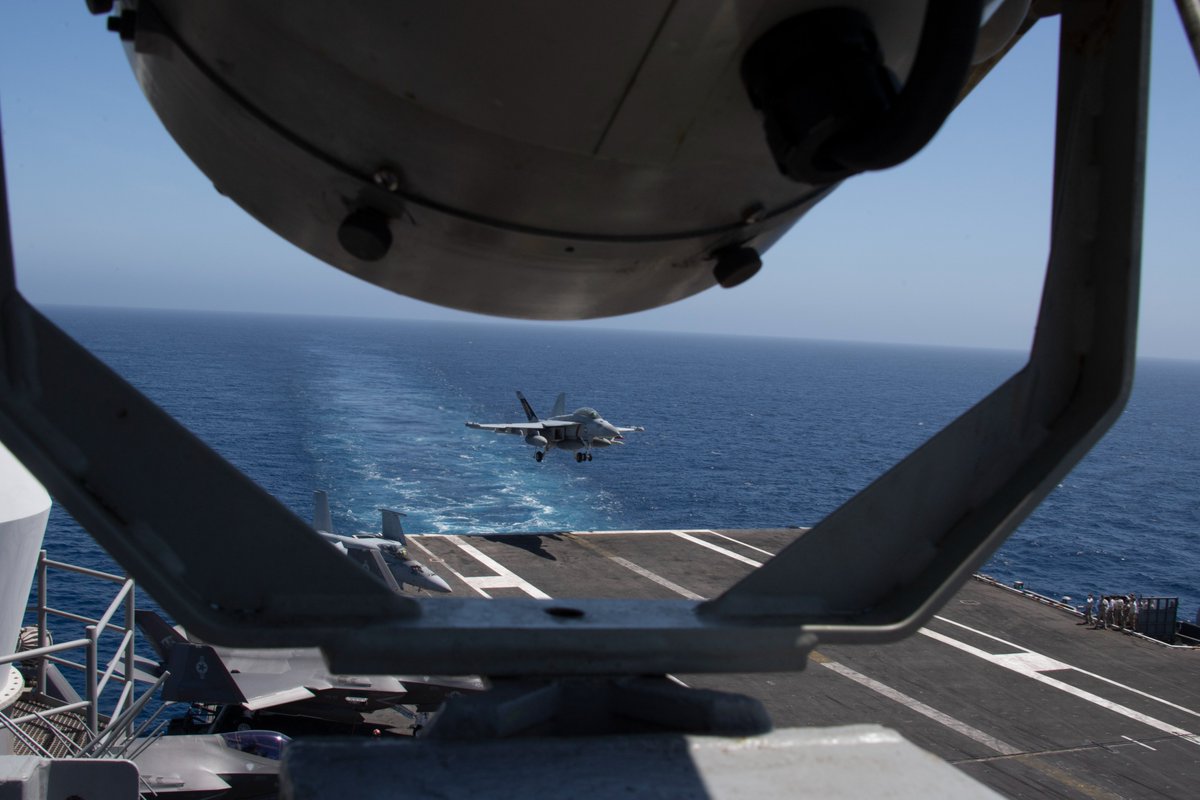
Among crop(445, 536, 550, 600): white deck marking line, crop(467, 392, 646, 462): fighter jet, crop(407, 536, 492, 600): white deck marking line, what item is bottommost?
crop(407, 536, 492, 600): white deck marking line

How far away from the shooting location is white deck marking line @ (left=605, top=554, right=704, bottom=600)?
2731cm

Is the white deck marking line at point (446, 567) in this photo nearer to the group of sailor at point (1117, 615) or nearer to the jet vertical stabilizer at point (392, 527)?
the jet vertical stabilizer at point (392, 527)

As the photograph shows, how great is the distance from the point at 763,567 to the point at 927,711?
803 inches

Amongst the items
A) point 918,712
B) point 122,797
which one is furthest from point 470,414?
point 122,797

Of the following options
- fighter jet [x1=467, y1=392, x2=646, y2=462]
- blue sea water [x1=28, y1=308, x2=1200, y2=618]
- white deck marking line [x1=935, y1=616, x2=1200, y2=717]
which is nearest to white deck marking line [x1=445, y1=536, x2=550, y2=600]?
blue sea water [x1=28, y1=308, x2=1200, y2=618]

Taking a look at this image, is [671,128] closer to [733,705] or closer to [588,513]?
[733,705]

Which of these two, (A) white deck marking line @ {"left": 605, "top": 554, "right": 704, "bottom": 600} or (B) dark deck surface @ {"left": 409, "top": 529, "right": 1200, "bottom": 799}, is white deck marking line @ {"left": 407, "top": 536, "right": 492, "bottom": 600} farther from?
(A) white deck marking line @ {"left": 605, "top": 554, "right": 704, "bottom": 600}

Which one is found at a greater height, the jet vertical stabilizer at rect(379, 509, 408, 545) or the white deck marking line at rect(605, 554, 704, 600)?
Answer: the jet vertical stabilizer at rect(379, 509, 408, 545)

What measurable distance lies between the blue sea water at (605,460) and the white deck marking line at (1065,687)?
16.3m

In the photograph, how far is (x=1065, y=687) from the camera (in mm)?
22297

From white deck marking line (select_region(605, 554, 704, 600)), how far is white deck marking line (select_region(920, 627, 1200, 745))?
6.71m

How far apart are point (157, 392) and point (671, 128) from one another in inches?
3047

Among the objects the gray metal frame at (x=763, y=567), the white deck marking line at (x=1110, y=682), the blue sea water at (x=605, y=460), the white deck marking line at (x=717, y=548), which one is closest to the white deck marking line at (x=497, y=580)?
the white deck marking line at (x=717, y=548)

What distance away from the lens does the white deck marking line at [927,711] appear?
61.3 ft
